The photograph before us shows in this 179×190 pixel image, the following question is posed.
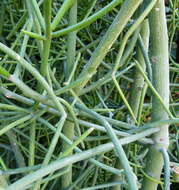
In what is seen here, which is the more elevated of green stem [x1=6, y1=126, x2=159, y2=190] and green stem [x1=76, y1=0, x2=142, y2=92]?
green stem [x1=76, y1=0, x2=142, y2=92]

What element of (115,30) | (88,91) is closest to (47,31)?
(115,30)

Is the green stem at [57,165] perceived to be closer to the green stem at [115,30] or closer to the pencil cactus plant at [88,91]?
the pencil cactus plant at [88,91]

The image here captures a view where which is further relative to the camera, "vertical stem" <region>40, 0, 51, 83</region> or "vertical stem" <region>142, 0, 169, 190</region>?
"vertical stem" <region>142, 0, 169, 190</region>

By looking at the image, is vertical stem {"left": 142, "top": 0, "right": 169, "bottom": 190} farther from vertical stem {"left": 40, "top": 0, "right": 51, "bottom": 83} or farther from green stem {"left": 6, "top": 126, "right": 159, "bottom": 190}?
vertical stem {"left": 40, "top": 0, "right": 51, "bottom": 83}

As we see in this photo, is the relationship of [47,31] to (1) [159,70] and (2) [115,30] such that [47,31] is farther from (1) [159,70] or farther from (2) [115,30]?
(1) [159,70]

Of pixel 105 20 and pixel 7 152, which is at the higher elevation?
pixel 105 20

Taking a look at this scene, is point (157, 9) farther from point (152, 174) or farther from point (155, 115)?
point (152, 174)

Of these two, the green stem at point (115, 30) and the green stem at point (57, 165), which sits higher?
the green stem at point (115, 30)

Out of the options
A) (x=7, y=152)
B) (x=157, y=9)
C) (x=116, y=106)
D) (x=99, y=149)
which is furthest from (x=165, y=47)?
(x=7, y=152)

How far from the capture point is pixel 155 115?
0.45m

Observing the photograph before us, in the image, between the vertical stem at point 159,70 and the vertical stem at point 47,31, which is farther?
the vertical stem at point 159,70

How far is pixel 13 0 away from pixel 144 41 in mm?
324

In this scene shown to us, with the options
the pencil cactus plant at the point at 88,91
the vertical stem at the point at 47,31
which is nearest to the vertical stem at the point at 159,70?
the pencil cactus plant at the point at 88,91

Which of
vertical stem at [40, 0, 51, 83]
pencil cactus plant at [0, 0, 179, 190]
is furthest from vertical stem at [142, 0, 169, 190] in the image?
vertical stem at [40, 0, 51, 83]
